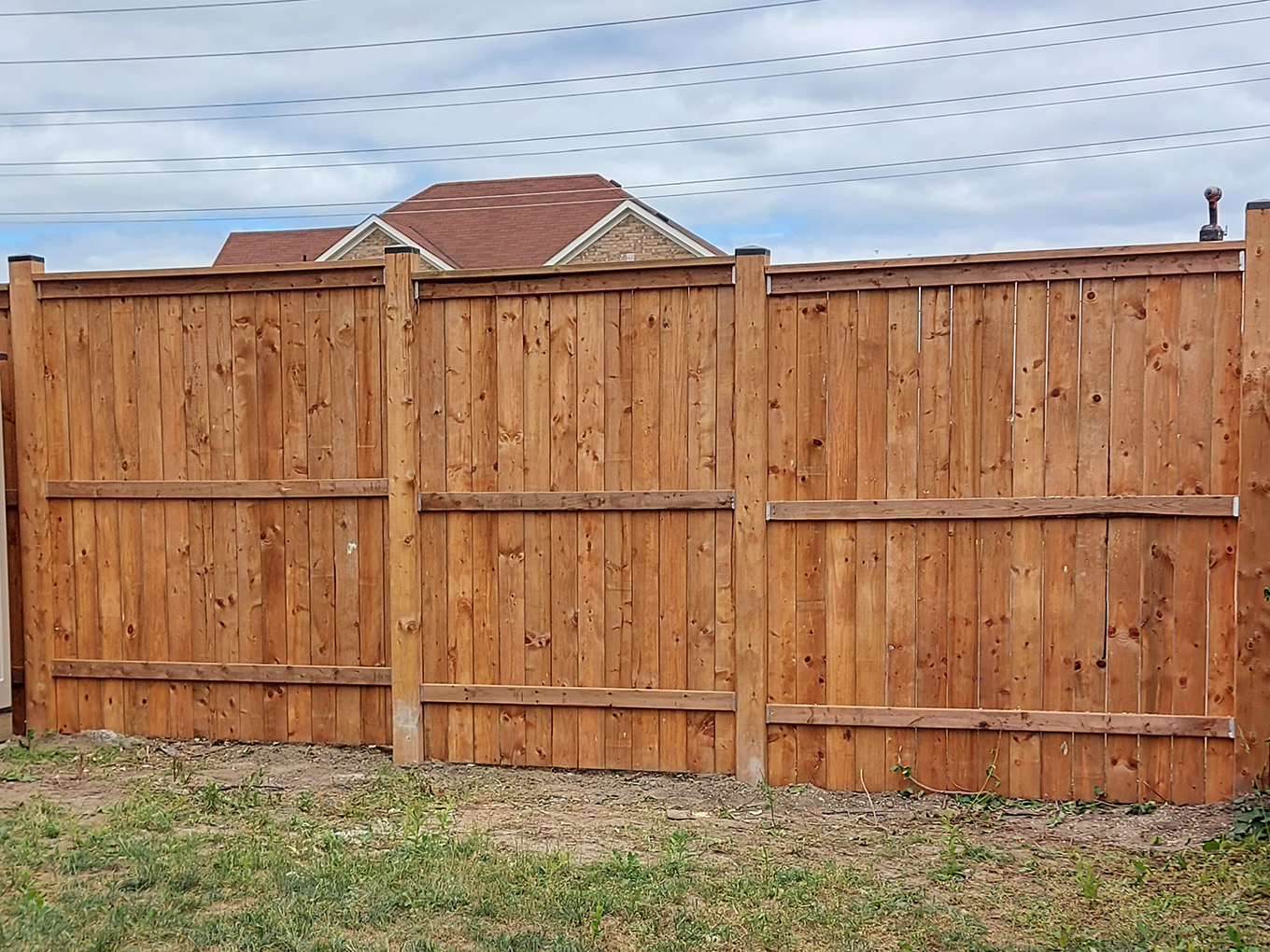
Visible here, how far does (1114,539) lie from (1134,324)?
83cm

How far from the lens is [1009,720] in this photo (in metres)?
4.72

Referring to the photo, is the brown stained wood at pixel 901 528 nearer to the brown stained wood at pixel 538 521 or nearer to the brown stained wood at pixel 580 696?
the brown stained wood at pixel 580 696

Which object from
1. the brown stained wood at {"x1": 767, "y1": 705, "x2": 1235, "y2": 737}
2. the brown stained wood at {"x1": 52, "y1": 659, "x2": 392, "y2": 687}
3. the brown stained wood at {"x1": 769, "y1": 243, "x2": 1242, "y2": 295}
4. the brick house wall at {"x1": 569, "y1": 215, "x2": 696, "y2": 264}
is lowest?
the brown stained wood at {"x1": 767, "y1": 705, "x2": 1235, "y2": 737}

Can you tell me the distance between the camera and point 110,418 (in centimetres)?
557

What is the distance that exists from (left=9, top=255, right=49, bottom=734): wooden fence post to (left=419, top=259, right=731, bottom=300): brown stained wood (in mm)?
1967

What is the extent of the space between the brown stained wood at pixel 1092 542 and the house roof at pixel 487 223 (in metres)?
15.9

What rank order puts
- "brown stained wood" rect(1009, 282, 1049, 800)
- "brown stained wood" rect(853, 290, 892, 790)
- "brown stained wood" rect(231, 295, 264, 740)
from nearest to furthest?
1. "brown stained wood" rect(1009, 282, 1049, 800)
2. "brown stained wood" rect(853, 290, 892, 790)
3. "brown stained wood" rect(231, 295, 264, 740)

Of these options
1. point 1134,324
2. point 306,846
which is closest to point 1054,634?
point 1134,324

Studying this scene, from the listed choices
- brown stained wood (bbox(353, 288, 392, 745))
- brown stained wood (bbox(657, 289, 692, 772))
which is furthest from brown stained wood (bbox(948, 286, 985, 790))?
brown stained wood (bbox(353, 288, 392, 745))

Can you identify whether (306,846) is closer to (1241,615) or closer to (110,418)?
(110,418)

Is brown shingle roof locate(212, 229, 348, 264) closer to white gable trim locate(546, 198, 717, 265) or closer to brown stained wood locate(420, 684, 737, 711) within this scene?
white gable trim locate(546, 198, 717, 265)

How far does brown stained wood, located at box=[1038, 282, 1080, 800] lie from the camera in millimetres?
4633

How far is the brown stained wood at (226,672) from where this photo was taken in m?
5.37

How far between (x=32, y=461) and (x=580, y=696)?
2.86 meters
